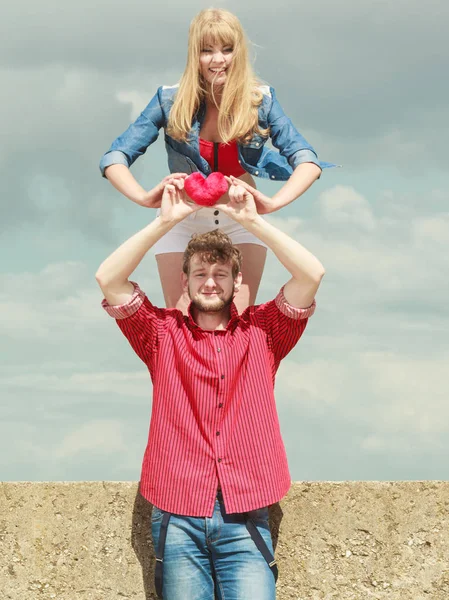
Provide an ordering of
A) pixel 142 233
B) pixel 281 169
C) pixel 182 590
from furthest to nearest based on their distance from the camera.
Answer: pixel 281 169 → pixel 142 233 → pixel 182 590

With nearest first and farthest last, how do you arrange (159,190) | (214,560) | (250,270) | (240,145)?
(214,560)
(159,190)
(240,145)
(250,270)

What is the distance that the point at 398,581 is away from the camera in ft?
14.9

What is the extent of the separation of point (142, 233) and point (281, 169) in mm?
954

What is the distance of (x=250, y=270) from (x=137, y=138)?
0.92 metres

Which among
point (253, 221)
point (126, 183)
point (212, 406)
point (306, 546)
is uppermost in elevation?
point (126, 183)

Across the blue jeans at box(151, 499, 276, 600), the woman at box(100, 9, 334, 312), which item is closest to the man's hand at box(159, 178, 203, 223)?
the woman at box(100, 9, 334, 312)

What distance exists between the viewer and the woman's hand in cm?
404

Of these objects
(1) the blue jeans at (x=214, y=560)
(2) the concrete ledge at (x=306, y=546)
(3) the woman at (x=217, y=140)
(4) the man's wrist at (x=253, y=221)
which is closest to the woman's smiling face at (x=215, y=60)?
(3) the woman at (x=217, y=140)

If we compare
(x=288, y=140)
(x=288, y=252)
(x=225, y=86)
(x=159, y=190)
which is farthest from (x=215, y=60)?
(x=288, y=252)

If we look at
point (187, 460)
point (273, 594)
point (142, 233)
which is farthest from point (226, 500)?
point (142, 233)

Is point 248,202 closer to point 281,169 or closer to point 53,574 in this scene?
point 281,169

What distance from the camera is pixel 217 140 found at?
4422 millimetres

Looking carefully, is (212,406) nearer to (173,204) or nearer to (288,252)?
(288,252)

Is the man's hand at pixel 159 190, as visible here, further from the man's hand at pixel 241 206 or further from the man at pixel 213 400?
the man's hand at pixel 241 206
